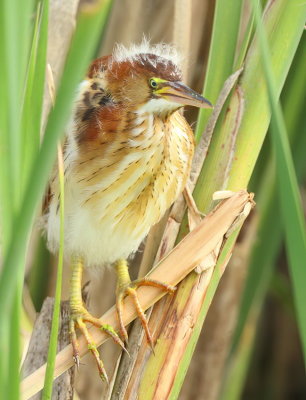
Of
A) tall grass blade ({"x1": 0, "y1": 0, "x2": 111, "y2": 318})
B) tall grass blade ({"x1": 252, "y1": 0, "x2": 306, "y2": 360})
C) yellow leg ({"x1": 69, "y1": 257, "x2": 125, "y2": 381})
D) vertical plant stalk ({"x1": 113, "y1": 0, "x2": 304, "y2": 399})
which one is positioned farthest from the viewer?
yellow leg ({"x1": 69, "y1": 257, "x2": 125, "y2": 381})

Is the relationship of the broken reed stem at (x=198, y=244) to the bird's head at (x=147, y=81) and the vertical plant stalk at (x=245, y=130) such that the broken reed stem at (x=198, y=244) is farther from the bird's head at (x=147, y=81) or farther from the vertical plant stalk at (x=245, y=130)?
the bird's head at (x=147, y=81)

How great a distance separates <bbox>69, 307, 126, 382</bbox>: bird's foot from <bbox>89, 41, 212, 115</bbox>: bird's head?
36 cm

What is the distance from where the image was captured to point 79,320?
1.21 meters

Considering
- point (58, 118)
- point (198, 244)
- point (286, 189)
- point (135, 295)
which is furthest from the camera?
point (135, 295)

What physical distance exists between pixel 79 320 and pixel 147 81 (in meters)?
0.42

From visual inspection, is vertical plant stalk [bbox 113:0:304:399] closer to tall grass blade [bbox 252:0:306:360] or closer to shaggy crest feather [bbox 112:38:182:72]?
shaggy crest feather [bbox 112:38:182:72]

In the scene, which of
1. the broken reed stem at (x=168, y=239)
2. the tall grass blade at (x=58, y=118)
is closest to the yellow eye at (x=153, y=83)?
the broken reed stem at (x=168, y=239)

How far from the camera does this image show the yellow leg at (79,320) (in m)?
1.11

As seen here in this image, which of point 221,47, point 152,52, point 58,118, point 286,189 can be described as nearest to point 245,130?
point 221,47

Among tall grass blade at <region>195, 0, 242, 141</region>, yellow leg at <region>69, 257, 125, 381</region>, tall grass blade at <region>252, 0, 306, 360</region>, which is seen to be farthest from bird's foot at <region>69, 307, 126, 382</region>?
tall grass blade at <region>252, 0, 306, 360</region>

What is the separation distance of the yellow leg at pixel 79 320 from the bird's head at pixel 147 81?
0.36m

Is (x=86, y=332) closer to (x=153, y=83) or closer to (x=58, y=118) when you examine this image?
(x=153, y=83)

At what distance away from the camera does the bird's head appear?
1.06 metres

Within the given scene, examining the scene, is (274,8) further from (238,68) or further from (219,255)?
(219,255)
